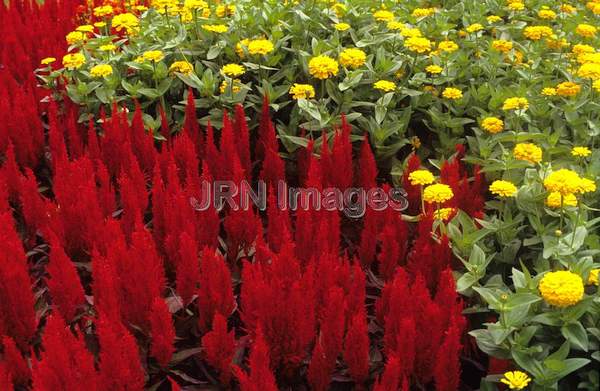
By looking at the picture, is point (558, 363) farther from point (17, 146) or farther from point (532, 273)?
point (17, 146)

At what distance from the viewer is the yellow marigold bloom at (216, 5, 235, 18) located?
12.5 ft

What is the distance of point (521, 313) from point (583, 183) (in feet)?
1.58

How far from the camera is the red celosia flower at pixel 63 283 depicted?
192 centimetres

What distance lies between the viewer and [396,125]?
317 centimetres

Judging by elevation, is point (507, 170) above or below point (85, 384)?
below

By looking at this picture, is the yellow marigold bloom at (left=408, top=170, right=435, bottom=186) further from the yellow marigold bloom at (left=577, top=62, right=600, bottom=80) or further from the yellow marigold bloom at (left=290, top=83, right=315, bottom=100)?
the yellow marigold bloom at (left=577, top=62, right=600, bottom=80)

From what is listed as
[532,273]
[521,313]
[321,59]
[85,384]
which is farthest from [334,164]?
[85,384]

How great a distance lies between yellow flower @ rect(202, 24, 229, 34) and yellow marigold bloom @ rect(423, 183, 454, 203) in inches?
59.8

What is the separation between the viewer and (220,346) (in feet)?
6.07

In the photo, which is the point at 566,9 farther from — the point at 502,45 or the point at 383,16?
the point at 383,16

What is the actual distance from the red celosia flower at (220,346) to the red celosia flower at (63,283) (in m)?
0.41

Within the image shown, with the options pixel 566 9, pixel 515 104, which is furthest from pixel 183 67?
pixel 566 9

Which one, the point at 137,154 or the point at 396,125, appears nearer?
the point at 137,154

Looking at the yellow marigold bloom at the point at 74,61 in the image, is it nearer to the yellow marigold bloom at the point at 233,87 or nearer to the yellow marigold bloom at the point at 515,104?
the yellow marigold bloom at the point at 233,87
